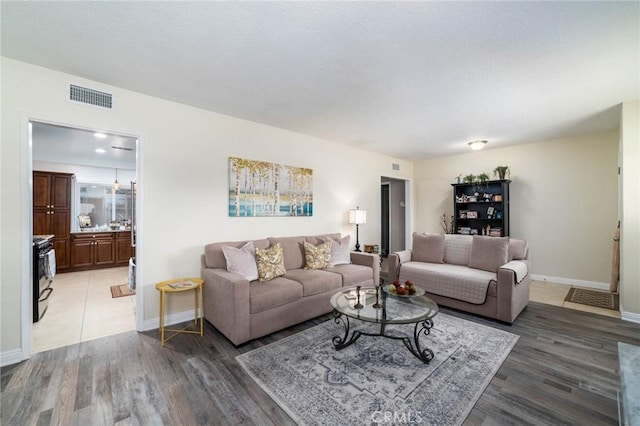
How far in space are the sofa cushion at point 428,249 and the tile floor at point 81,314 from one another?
3.92 metres

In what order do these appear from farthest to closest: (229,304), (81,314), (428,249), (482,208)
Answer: (482,208)
(428,249)
(81,314)
(229,304)

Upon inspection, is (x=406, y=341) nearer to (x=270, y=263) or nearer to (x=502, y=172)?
(x=270, y=263)

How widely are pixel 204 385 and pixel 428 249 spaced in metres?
3.44

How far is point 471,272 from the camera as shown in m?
3.46

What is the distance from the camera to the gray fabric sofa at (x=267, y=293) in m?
2.55

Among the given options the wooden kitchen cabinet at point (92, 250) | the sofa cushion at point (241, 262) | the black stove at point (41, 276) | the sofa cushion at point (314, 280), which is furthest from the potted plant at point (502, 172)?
the wooden kitchen cabinet at point (92, 250)

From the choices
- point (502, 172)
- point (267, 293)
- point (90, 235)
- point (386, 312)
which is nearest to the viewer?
point (386, 312)

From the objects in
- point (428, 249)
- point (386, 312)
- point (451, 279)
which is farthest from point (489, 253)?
point (386, 312)

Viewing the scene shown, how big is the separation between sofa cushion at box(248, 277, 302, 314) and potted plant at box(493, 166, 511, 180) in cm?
460

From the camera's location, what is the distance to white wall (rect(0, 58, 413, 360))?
232 cm

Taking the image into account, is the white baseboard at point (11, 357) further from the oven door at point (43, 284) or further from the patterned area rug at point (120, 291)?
the patterned area rug at point (120, 291)

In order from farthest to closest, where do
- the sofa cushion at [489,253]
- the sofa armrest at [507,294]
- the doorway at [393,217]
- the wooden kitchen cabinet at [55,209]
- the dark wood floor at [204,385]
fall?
1. the doorway at [393,217]
2. the wooden kitchen cabinet at [55,209]
3. the sofa cushion at [489,253]
4. the sofa armrest at [507,294]
5. the dark wood floor at [204,385]

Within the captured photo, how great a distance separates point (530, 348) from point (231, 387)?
266 centimetres

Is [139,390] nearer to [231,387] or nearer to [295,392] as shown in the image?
[231,387]
